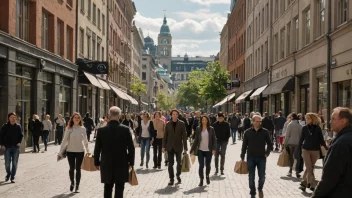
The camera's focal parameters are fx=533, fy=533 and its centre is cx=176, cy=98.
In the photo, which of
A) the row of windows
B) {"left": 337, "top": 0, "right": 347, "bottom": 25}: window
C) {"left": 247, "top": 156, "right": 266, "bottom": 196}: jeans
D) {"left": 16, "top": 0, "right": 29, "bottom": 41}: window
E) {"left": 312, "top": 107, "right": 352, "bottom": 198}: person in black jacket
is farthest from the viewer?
the row of windows

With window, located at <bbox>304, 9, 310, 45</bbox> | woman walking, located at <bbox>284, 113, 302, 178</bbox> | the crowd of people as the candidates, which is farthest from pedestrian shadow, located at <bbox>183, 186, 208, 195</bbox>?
window, located at <bbox>304, 9, 310, 45</bbox>

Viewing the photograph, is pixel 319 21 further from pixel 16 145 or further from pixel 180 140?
pixel 16 145

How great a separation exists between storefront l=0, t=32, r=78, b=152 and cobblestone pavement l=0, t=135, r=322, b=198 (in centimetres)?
363

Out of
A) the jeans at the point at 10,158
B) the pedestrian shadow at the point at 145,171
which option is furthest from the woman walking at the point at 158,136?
the jeans at the point at 10,158

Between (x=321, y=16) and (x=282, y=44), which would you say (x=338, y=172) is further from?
(x=282, y=44)

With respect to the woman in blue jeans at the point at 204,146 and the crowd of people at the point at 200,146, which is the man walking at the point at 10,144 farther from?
the woman in blue jeans at the point at 204,146

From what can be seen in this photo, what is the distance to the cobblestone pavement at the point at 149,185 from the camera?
1108cm

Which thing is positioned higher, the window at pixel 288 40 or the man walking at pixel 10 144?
the window at pixel 288 40

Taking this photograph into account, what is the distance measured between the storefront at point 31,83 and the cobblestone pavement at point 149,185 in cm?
363

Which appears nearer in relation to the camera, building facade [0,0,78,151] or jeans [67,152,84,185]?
jeans [67,152,84,185]

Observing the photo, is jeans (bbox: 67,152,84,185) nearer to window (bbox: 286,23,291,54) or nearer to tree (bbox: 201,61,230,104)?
window (bbox: 286,23,291,54)

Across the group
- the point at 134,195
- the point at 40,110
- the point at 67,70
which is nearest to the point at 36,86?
the point at 40,110

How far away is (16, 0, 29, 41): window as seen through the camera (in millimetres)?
21453

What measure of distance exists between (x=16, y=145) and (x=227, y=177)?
5.50 meters
